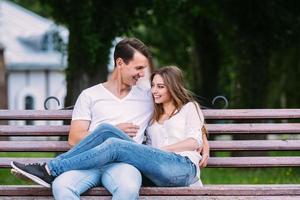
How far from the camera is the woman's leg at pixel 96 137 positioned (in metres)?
A: 6.09

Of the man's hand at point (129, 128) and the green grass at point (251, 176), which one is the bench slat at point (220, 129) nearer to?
the man's hand at point (129, 128)

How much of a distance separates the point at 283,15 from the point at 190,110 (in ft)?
25.8

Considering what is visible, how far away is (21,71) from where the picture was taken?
46.3 metres

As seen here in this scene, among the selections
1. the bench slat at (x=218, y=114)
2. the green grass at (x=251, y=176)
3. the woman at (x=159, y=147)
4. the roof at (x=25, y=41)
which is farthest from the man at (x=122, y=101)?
the roof at (x=25, y=41)

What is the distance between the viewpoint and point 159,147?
6371 millimetres

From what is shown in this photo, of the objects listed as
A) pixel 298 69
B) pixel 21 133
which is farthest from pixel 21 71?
pixel 21 133

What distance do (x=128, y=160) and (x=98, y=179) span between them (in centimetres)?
24

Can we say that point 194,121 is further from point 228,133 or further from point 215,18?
point 215,18

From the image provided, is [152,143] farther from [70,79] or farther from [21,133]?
[70,79]

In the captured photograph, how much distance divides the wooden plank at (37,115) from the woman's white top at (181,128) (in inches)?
29.0

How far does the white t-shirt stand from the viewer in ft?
21.2

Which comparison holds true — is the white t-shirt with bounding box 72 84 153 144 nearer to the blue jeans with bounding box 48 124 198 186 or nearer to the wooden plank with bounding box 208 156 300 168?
the blue jeans with bounding box 48 124 198 186

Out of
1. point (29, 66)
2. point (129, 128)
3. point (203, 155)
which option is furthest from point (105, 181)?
point (29, 66)

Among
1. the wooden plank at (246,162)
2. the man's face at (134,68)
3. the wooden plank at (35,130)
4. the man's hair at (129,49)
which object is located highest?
the man's hair at (129,49)
